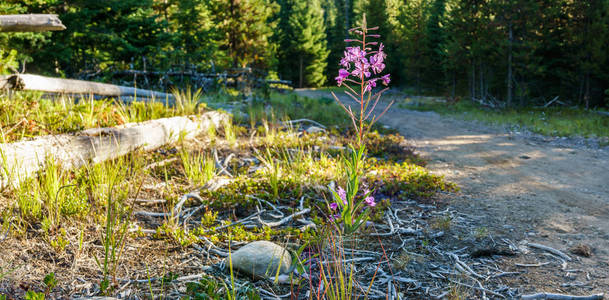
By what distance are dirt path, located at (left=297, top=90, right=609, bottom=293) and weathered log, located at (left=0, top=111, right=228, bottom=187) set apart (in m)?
4.79

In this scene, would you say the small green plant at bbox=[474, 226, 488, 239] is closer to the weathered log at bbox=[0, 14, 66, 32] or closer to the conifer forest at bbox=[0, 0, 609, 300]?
the conifer forest at bbox=[0, 0, 609, 300]

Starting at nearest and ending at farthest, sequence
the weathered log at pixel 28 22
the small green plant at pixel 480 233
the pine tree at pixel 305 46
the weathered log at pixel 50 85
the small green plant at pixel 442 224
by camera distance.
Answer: the small green plant at pixel 480 233
the small green plant at pixel 442 224
the weathered log at pixel 28 22
the weathered log at pixel 50 85
the pine tree at pixel 305 46

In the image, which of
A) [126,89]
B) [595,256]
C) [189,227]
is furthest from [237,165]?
[126,89]

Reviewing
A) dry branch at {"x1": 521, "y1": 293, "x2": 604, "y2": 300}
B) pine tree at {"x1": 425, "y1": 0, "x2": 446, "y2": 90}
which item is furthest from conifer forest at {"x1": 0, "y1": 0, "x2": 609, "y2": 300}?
pine tree at {"x1": 425, "y1": 0, "x2": 446, "y2": 90}

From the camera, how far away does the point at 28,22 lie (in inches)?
183

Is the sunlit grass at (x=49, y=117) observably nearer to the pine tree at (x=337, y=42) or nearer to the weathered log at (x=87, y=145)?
the weathered log at (x=87, y=145)

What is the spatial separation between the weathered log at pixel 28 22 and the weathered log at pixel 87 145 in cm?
152

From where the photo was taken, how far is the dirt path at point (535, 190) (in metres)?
3.28

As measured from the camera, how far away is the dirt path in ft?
10.8

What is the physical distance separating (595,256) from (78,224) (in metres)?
4.65

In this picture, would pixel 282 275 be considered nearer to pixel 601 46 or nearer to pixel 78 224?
pixel 78 224

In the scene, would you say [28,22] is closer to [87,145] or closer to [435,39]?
[87,145]

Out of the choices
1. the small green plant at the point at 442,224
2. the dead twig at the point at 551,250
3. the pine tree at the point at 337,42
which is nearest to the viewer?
the dead twig at the point at 551,250

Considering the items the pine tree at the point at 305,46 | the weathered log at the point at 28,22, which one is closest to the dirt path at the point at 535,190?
the weathered log at the point at 28,22
